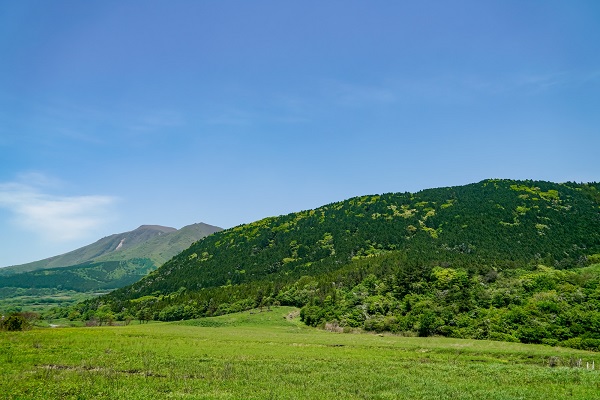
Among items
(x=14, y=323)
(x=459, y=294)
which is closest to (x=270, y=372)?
(x=459, y=294)

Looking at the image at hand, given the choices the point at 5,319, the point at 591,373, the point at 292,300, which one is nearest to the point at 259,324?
the point at 292,300

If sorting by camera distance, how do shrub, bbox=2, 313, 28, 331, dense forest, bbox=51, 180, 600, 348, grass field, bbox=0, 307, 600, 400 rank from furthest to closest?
shrub, bbox=2, 313, 28, 331 < dense forest, bbox=51, 180, 600, 348 < grass field, bbox=0, 307, 600, 400

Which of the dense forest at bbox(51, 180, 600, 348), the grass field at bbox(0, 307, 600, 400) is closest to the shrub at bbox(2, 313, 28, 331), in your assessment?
the grass field at bbox(0, 307, 600, 400)

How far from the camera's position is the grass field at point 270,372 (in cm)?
3588

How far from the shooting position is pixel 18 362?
45.7m

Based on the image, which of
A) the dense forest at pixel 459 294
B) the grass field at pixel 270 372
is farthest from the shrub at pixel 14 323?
the dense forest at pixel 459 294

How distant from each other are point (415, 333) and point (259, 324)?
1995 inches

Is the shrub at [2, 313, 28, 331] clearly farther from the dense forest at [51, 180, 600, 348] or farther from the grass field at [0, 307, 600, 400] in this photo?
the dense forest at [51, 180, 600, 348]

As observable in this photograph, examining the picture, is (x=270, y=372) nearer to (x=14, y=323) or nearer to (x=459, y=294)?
(x=459, y=294)

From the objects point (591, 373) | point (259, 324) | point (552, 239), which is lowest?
point (259, 324)

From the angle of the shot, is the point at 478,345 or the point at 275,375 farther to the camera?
the point at 478,345

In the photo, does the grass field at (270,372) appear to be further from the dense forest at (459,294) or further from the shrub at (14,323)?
the shrub at (14,323)

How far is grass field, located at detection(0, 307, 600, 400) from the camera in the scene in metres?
35.9

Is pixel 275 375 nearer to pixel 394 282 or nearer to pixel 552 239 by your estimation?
pixel 394 282
